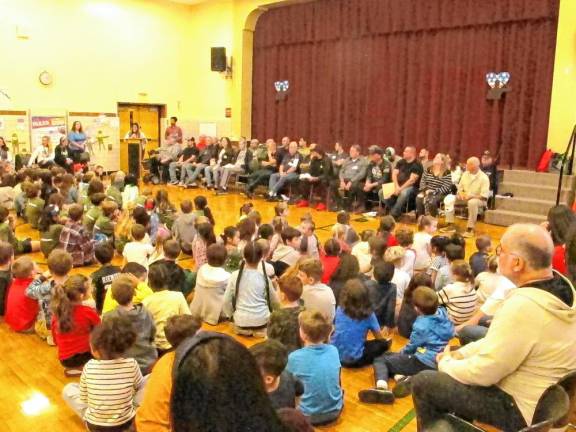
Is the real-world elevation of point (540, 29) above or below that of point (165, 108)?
above

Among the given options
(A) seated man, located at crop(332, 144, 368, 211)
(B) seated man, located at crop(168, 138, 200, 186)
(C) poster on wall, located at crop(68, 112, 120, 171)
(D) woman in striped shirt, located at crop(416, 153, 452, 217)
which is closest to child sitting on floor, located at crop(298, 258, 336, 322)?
(D) woman in striped shirt, located at crop(416, 153, 452, 217)

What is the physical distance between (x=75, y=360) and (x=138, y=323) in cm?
57

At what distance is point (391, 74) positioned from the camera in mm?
11617

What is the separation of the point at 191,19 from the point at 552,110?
9.59 m

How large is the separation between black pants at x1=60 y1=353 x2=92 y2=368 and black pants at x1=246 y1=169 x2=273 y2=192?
7.53m

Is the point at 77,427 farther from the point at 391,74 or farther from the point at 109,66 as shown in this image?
the point at 109,66

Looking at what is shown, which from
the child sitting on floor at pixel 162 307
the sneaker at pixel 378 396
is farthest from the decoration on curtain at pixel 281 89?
the sneaker at pixel 378 396

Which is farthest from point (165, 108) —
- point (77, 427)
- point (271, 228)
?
point (77, 427)

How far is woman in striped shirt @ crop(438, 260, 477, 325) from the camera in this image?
3.83m

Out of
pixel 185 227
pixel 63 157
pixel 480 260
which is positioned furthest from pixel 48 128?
pixel 480 260

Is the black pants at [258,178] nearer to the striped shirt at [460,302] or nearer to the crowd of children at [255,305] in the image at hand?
the crowd of children at [255,305]

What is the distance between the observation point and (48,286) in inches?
153

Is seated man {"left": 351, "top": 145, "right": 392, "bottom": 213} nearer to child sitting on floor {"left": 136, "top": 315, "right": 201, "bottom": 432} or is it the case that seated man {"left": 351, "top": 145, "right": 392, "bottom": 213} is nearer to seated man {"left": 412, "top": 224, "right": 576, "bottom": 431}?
seated man {"left": 412, "top": 224, "right": 576, "bottom": 431}

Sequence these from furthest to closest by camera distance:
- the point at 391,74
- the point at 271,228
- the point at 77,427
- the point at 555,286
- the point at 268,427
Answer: the point at 391,74 → the point at 271,228 → the point at 77,427 → the point at 555,286 → the point at 268,427
